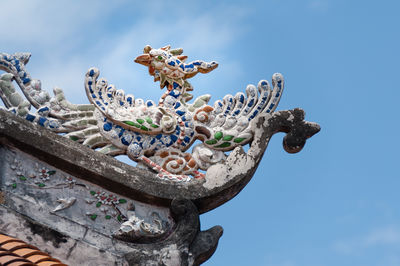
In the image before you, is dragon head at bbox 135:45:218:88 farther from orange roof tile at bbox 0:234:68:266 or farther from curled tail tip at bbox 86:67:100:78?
orange roof tile at bbox 0:234:68:266

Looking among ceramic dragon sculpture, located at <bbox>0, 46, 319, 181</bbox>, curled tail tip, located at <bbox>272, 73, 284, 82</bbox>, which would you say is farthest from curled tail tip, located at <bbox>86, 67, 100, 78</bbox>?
curled tail tip, located at <bbox>272, 73, 284, 82</bbox>

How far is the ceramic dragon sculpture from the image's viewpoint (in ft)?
26.8

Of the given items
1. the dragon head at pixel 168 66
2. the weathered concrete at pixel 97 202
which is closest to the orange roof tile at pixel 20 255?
the weathered concrete at pixel 97 202

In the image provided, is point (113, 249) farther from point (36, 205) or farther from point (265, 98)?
point (265, 98)

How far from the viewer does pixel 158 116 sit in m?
8.32

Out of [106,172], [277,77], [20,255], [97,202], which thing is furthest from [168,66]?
[20,255]

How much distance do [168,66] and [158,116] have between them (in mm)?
612

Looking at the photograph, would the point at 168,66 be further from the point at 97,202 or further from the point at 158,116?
the point at 97,202

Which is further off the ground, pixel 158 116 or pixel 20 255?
pixel 158 116

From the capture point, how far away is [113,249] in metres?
7.59

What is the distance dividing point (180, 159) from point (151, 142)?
31 centimetres

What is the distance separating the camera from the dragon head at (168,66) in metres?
8.67

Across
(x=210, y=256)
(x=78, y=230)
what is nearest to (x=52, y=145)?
(x=78, y=230)

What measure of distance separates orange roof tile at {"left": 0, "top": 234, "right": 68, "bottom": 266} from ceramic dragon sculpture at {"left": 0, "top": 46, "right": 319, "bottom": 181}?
1.29m
